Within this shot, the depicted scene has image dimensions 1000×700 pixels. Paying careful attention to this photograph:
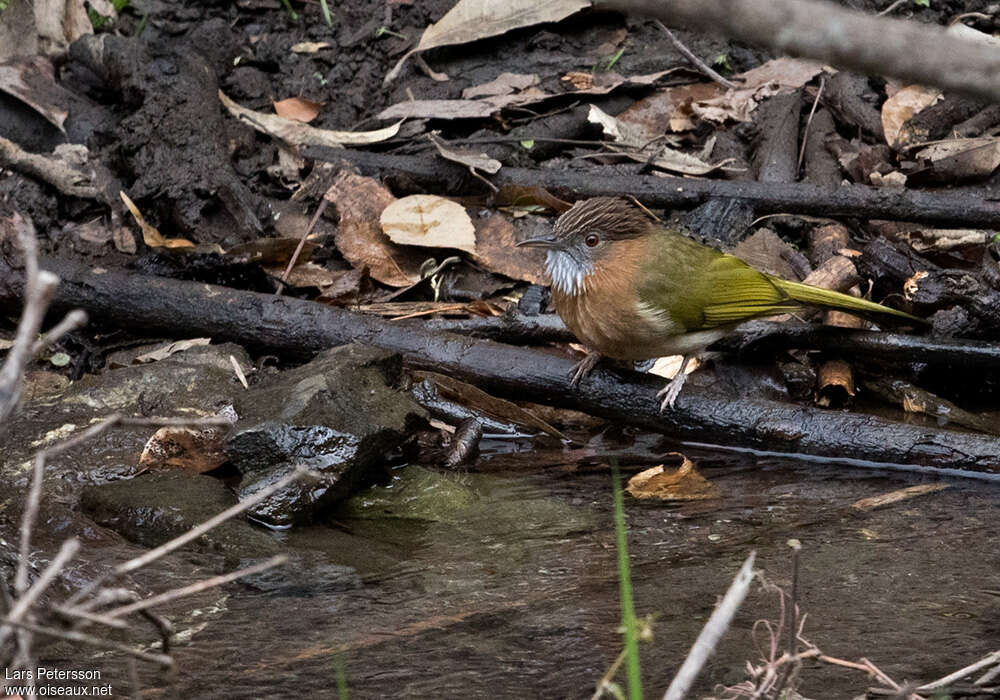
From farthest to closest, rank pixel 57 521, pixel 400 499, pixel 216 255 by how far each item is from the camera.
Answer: pixel 216 255, pixel 400 499, pixel 57 521

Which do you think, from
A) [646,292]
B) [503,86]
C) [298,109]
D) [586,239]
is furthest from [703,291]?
[298,109]

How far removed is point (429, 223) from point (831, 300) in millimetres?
2429

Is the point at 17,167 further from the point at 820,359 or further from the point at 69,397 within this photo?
the point at 820,359

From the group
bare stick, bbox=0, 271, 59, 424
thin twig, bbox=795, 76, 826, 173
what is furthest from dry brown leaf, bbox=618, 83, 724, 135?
bare stick, bbox=0, 271, 59, 424

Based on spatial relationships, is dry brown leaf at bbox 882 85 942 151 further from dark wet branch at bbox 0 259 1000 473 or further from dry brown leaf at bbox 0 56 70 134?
dry brown leaf at bbox 0 56 70 134

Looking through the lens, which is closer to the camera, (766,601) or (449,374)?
(766,601)

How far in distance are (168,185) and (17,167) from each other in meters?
0.97

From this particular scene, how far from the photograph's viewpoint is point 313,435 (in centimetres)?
451

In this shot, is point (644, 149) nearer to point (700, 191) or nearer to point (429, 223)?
point (700, 191)


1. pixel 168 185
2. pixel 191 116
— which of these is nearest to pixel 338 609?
pixel 168 185

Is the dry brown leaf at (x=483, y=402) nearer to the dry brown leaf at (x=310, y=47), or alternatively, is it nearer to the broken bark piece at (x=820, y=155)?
the broken bark piece at (x=820, y=155)

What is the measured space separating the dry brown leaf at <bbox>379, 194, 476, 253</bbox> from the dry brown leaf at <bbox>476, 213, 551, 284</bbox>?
0.30ft

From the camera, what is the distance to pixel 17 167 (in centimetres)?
671

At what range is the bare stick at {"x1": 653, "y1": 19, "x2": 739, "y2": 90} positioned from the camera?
7.62 metres
